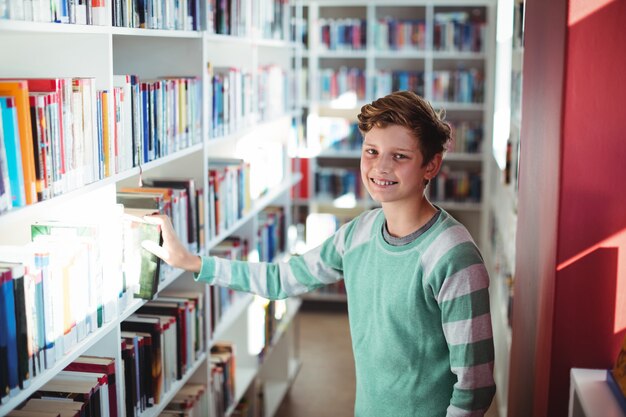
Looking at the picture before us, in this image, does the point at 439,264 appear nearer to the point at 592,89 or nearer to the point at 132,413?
the point at 592,89

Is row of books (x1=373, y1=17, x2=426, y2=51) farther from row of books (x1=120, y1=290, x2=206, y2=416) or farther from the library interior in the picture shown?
row of books (x1=120, y1=290, x2=206, y2=416)

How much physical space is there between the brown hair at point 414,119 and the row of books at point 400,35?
3.79m

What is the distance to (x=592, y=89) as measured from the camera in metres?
2.13

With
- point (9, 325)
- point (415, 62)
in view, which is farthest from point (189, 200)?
point (415, 62)

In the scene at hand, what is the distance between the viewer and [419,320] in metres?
1.84

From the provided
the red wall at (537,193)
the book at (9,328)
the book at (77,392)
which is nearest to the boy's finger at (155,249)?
the book at (77,392)

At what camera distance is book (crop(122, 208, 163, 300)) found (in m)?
2.06

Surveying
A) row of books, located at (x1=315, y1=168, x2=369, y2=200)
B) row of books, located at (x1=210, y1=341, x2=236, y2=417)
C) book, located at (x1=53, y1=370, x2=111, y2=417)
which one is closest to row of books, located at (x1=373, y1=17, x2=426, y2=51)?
row of books, located at (x1=315, y1=168, x2=369, y2=200)

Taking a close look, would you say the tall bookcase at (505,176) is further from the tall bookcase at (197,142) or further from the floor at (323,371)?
the tall bookcase at (197,142)

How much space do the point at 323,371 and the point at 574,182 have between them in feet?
8.71

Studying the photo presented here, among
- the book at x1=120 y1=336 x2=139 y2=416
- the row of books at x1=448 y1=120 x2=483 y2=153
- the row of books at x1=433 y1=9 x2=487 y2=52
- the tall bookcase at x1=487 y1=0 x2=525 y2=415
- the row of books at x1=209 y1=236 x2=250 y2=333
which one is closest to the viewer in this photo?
the book at x1=120 y1=336 x2=139 y2=416

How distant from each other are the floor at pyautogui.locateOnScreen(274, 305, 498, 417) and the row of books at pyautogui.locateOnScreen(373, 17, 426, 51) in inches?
75.1

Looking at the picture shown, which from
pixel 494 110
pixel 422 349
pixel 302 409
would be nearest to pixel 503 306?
pixel 302 409

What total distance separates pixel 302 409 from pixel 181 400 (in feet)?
4.80
